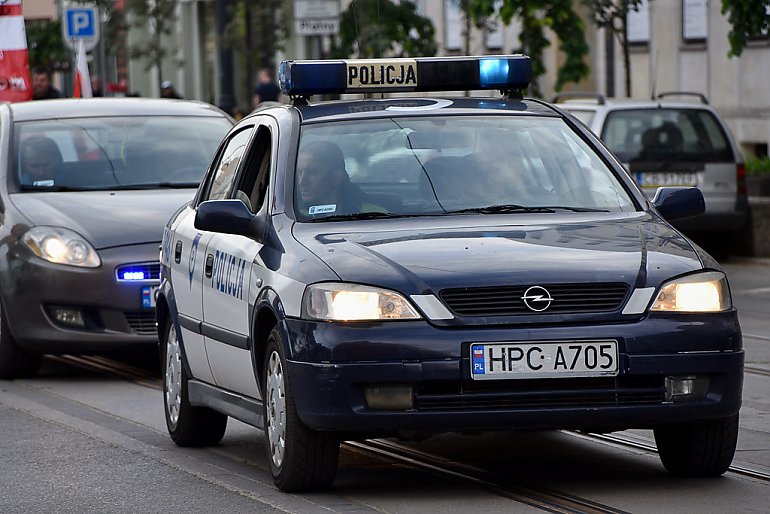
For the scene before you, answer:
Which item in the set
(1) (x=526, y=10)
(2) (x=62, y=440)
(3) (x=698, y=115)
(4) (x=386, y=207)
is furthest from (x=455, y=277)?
(1) (x=526, y=10)

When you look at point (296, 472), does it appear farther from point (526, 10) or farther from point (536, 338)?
point (526, 10)

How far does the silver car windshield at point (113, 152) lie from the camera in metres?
12.7

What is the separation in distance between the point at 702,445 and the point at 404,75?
228 cm

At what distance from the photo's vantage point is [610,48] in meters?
34.1

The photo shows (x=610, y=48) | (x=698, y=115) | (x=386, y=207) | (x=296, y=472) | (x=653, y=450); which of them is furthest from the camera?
(x=610, y=48)

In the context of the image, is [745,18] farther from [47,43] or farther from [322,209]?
[47,43]

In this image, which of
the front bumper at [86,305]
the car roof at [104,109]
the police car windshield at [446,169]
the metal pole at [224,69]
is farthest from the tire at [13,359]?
the metal pole at [224,69]

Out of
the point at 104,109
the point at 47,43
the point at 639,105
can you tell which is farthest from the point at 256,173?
the point at 47,43

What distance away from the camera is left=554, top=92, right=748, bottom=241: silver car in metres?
19.3

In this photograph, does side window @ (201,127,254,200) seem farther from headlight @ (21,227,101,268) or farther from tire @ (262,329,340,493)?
headlight @ (21,227,101,268)

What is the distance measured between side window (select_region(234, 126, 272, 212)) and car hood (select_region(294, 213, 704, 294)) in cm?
61

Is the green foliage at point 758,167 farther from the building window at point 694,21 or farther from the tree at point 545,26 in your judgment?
the building window at point 694,21

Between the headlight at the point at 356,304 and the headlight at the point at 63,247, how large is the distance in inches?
196

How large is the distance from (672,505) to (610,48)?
2761 cm
